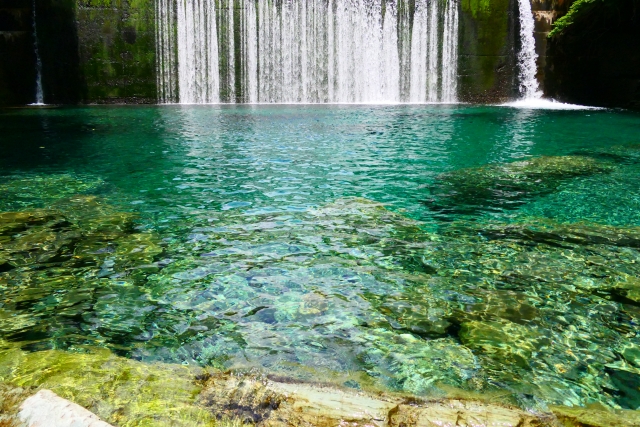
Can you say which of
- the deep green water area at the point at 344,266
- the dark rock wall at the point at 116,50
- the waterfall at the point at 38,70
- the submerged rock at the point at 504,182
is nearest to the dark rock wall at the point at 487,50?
the dark rock wall at the point at 116,50

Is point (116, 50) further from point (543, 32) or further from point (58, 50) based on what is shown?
point (543, 32)

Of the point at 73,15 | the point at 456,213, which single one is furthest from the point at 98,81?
the point at 456,213

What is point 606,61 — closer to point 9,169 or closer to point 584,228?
point 584,228

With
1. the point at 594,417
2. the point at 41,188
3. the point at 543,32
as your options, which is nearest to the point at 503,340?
the point at 594,417

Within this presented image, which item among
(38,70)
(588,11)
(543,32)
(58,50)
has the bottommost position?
(38,70)

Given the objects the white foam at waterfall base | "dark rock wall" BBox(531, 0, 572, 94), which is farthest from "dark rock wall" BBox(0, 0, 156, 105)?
"dark rock wall" BBox(531, 0, 572, 94)

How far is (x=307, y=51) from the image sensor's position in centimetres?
1805

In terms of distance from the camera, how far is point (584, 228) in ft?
15.1

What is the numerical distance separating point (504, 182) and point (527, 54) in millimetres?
13904

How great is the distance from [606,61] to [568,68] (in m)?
1.27

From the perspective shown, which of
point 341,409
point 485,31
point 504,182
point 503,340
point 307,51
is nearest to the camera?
point 341,409

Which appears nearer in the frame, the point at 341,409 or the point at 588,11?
the point at 341,409

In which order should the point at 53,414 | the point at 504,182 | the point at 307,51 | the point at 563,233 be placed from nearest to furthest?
the point at 53,414 → the point at 563,233 → the point at 504,182 → the point at 307,51

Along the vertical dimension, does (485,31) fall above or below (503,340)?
above
